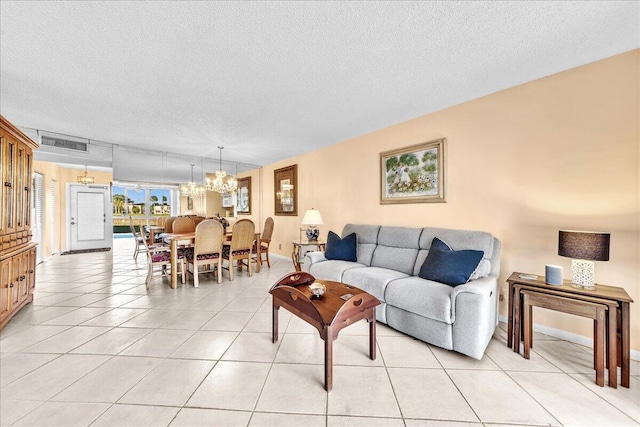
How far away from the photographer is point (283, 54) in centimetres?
207

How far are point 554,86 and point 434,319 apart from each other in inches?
96.9

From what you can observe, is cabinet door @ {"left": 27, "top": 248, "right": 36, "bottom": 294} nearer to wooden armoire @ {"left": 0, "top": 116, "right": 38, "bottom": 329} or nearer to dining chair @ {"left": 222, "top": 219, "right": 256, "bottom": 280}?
wooden armoire @ {"left": 0, "top": 116, "right": 38, "bottom": 329}

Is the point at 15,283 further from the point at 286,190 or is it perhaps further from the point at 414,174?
the point at 414,174

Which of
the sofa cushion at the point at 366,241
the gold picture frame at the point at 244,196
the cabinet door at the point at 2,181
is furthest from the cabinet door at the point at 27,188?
the gold picture frame at the point at 244,196

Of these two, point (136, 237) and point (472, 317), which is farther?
point (136, 237)

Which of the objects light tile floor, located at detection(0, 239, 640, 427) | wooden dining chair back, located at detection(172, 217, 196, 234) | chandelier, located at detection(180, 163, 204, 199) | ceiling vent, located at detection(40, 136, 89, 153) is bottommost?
light tile floor, located at detection(0, 239, 640, 427)

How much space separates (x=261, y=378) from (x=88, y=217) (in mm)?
8621

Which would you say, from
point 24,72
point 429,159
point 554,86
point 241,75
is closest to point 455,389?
point 429,159

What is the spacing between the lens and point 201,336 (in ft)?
7.63

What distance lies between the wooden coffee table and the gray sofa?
1.73ft

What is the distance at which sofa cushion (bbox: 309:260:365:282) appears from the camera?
3.09 m

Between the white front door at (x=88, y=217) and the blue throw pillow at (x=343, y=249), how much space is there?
693 centimetres

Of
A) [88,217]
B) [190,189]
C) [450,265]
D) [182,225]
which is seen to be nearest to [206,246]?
[182,225]

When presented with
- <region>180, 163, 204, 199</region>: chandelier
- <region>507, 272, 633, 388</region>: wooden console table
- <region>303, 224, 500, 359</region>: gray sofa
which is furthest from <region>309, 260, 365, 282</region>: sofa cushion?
<region>180, 163, 204, 199</region>: chandelier
